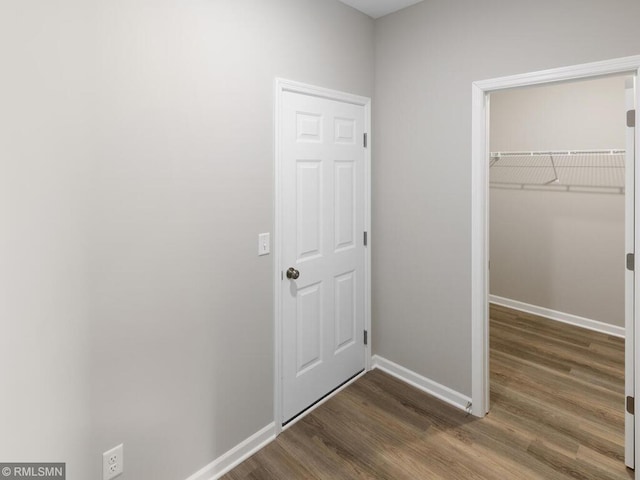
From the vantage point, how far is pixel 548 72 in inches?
79.5

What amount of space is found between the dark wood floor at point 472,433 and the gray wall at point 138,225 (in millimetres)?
356

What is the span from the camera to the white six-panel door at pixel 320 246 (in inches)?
90.0

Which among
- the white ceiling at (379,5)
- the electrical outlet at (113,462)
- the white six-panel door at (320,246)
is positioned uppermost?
the white ceiling at (379,5)

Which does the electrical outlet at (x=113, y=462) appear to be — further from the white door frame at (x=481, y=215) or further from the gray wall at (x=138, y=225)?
the white door frame at (x=481, y=215)

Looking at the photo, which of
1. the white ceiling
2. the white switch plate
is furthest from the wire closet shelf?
the white switch plate

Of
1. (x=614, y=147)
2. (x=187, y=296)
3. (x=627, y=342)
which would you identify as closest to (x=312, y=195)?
(x=187, y=296)

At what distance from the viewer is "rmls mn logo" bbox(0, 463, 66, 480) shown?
4.42 feet

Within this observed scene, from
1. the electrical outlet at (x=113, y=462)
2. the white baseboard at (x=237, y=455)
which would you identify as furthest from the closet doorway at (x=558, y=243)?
the electrical outlet at (x=113, y=462)

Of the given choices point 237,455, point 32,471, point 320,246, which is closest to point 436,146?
point 320,246

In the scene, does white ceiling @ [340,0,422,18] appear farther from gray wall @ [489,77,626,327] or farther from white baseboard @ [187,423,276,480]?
white baseboard @ [187,423,276,480]

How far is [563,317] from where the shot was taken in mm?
3932

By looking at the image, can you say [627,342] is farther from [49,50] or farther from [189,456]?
[49,50]

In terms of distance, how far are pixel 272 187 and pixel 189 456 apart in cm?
146

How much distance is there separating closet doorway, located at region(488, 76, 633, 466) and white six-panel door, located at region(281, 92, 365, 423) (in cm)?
120
